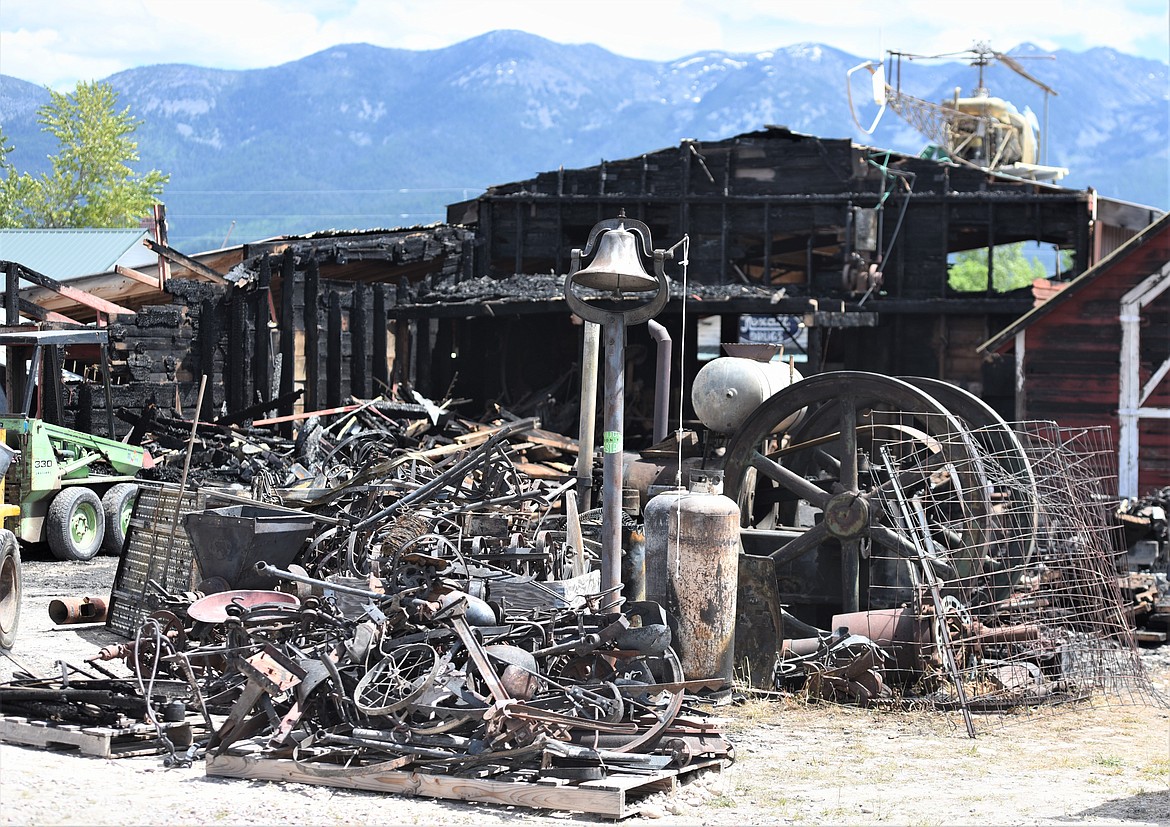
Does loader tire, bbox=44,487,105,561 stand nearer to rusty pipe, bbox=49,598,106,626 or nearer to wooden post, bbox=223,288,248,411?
rusty pipe, bbox=49,598,106,626

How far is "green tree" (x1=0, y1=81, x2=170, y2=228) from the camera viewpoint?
39750 millimetres

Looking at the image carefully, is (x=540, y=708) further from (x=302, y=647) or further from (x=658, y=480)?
(x=658, y=480)

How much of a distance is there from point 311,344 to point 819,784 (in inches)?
661

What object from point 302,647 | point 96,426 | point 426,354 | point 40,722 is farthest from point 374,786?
point 426,354

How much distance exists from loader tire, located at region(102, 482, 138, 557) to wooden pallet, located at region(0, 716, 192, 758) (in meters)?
8.79

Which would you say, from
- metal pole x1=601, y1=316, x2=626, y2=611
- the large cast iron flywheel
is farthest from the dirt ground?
the large cast iron flywheel

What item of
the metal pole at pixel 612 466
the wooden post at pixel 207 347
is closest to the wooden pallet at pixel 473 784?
the metal pole at pixel 612 466

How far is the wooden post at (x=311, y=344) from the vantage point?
73.2 feet

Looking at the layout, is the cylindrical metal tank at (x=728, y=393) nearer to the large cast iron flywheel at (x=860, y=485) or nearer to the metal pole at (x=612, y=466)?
the large cast iron flywheel at (x=860, y=485)

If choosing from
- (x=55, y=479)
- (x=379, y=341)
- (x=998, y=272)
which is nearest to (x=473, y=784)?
(x=55, y=479)

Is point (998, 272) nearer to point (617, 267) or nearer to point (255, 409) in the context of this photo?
point (255, 409)

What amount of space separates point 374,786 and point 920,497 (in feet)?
15.7

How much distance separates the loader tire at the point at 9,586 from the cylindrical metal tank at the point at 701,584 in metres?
4.64

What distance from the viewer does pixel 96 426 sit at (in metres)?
18.8
